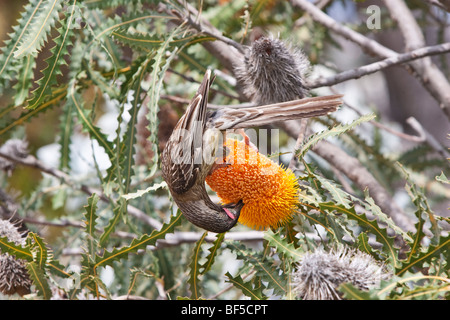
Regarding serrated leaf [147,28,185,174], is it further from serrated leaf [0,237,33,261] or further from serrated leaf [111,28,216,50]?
serrated leaf [0,237,33,261]

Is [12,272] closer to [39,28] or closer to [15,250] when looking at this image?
[15,250]

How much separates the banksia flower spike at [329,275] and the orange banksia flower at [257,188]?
11.9 inches

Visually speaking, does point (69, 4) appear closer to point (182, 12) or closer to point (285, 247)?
point (182, 12)

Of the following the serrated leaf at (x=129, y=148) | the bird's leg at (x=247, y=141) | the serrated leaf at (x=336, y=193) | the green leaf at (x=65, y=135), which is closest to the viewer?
the serrated leaf at (x=336, y=193)

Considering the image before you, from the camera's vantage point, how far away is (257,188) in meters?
2.42

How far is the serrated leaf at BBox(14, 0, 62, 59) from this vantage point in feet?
8.62

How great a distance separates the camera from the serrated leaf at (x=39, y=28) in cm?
A: 263

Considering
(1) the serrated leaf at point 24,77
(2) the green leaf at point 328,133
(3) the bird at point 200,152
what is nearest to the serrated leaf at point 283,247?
(3) the bird at point 200,152

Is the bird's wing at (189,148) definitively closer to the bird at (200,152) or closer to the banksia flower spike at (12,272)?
the bird at (200,152)

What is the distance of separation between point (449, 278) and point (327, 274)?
19.1 inches

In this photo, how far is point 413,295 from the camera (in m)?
1.95

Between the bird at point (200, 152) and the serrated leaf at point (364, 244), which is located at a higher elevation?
the bird at point (200, 152)

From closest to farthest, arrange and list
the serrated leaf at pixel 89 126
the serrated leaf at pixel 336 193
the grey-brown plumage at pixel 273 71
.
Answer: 1. the serrated leaf at pixel 336 193
2. the grey-brown plumage at pixel 273 71
3. the serrated leaf at pixel 89 126

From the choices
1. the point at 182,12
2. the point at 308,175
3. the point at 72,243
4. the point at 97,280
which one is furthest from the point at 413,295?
the point at 72,243
